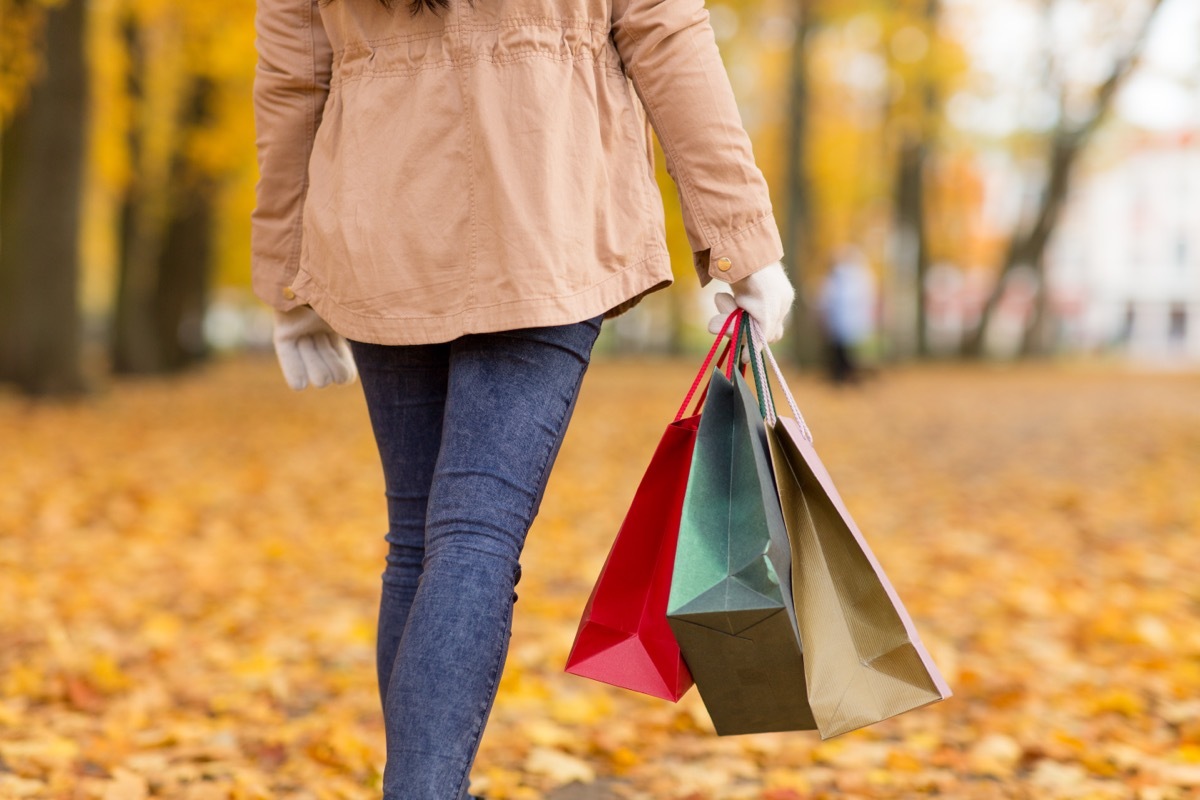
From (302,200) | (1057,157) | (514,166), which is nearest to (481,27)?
(514,166)

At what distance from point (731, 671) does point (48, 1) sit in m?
10.8

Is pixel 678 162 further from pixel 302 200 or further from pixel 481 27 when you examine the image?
pixel 302 200

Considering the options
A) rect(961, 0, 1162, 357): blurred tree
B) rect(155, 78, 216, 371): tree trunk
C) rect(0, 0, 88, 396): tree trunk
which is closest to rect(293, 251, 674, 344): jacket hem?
Answer: rect(0, 0, 88, 396): tree trunk

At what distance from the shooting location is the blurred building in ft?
221

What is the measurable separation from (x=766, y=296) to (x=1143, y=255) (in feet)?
240

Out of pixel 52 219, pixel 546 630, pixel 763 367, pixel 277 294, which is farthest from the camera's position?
pixel 52 219

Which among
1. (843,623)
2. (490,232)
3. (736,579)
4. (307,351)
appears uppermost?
(490,232)

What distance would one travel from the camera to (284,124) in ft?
6.64

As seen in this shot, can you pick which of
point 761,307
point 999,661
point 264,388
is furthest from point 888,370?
point 761,307

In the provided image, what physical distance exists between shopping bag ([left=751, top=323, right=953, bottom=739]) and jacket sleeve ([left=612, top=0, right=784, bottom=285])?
0.27 metres

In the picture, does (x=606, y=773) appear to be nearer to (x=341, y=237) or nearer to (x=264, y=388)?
(x=341, y=237)

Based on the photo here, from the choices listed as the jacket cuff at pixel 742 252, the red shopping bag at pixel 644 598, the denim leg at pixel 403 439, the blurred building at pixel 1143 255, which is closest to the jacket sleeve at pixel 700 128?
the jacket cuff at pixel 742 252

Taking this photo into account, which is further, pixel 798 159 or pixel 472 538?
pixel 798 159

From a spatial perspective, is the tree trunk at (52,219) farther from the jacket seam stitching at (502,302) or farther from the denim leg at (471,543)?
the denim leg at (471,543)
